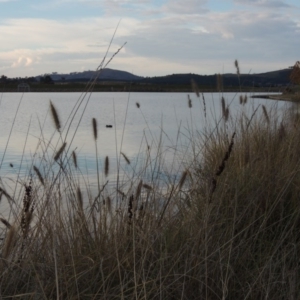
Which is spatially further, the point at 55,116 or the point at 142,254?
the point at 55,116

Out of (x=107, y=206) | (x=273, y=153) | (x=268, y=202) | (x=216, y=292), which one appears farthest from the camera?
(x=273, y=153)

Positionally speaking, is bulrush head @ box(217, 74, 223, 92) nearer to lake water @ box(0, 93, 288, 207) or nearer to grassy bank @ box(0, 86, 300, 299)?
lake water @ box(0, 93, 288, 207)

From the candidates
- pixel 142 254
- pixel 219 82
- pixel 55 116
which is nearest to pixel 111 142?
pixel 219 82

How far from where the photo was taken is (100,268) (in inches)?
98.0

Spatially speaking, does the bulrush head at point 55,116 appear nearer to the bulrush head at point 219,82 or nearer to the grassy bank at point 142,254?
the grassy bank at point 142,254

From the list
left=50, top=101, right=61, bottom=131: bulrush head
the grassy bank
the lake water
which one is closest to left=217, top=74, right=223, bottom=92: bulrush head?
the lake water

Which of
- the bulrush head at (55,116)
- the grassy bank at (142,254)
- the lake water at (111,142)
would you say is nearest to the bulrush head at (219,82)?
the lake water at (111,142)

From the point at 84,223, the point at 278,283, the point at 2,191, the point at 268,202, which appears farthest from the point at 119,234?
the point at 268,202

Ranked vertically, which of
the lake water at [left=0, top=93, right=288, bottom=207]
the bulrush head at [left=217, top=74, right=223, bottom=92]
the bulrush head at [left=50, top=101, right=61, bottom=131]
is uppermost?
the bulrush head at [left=217, top=74, right=223, bottom=92]

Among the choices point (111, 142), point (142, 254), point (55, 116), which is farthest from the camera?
point (111, 142)

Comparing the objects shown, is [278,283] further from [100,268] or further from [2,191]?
[2,191]

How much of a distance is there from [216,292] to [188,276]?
10.1 inches

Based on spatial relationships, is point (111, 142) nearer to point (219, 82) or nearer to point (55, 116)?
point (219, 82)

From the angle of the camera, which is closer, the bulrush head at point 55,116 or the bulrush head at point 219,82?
the bulrush head at point 55,116
